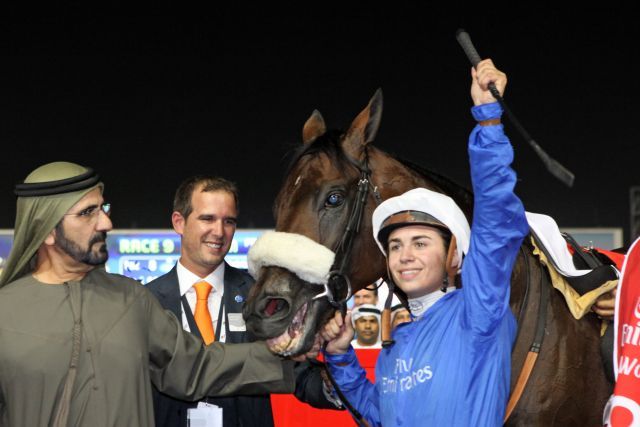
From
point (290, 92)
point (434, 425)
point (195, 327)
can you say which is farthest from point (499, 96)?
point (290, 92)

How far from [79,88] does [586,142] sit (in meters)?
3.65

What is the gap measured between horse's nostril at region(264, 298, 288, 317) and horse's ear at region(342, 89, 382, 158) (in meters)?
0.50

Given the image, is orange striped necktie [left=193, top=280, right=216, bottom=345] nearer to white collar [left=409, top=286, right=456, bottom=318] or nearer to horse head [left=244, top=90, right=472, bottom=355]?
horse head [left=244, top=90, right=472, bottom=355]

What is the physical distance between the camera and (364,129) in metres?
2.50

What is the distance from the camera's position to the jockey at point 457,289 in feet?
6.23

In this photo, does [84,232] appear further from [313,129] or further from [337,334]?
[313,129]

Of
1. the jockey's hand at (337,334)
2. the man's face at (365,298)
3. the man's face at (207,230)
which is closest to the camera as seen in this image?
the jockey's hand at (337,334)

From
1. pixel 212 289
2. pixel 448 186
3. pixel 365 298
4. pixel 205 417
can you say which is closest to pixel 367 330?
pixel 365 298

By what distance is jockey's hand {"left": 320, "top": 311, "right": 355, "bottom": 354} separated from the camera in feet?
7.59

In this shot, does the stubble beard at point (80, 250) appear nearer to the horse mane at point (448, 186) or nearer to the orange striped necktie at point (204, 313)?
the orange striped necktie at point (204, 313)

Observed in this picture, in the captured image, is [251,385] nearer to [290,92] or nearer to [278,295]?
[278,295]

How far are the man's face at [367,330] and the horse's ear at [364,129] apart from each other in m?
3.07

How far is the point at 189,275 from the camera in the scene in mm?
2840

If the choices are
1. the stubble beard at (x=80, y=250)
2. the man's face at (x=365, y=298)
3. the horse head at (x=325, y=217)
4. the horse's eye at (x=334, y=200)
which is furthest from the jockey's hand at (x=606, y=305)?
the man's face at (x=365, y=298)
